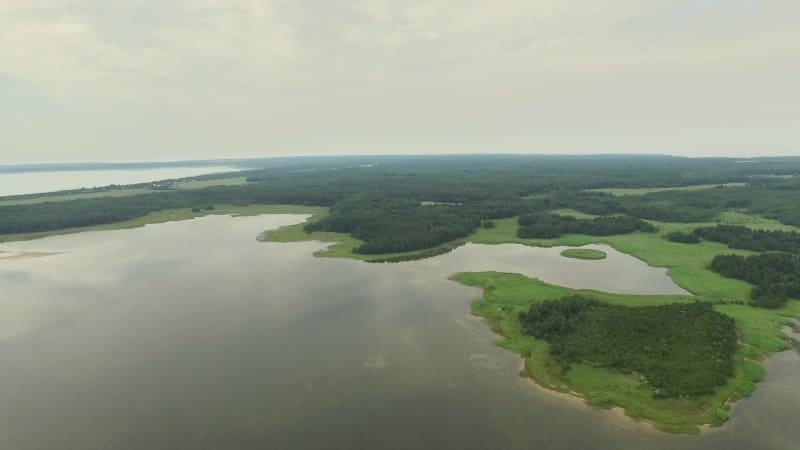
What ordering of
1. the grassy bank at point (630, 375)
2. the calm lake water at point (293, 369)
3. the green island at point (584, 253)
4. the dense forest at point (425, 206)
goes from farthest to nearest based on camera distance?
1. the dense forest at point (425, 206)
2. the green island at point (584, 253)
3. the grassy bank at point (630, 375)
4. the calm lake water at point (293, 369)

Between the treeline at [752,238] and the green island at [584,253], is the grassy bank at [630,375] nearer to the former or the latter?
the green island at [584,253]

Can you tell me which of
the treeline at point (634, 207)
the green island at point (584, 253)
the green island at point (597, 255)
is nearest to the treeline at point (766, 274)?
the green island at point (597, 255)

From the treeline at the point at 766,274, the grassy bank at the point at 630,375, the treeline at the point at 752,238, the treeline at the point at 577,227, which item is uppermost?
the treeline at the point at 577,227

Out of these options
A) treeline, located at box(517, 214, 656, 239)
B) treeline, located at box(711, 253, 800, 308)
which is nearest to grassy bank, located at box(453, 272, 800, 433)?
treeline, located at box(711, 253, 800, 308)

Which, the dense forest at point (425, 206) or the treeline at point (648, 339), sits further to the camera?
the dense forest at point (425, 206)

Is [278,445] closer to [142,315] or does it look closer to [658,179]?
[142,315]

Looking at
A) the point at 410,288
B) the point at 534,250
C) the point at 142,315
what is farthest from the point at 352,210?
the point at 142,315

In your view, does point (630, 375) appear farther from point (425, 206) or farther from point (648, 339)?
point (425, 206)
